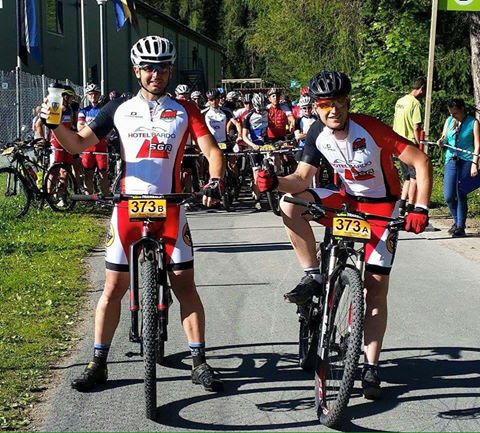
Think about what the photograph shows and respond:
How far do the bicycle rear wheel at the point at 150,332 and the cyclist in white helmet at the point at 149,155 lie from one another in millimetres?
303

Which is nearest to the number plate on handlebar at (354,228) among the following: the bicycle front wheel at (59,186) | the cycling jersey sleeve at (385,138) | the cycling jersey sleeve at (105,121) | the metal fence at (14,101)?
the cycling jersey sleeve at (385,138)

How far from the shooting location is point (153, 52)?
5.30 m

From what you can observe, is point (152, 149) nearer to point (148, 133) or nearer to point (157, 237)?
Answer: point (148, 133)

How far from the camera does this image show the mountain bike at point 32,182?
42.8 feet

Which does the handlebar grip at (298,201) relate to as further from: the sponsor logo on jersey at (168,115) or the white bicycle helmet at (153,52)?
the white bicycle helmet at (153,52)

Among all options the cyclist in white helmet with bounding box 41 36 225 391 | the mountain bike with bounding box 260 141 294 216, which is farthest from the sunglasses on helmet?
the mountain bike with bounding box 260 141 294 216

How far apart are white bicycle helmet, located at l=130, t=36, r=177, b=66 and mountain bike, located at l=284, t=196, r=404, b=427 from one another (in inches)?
45.9

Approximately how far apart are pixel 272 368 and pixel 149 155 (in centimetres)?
173

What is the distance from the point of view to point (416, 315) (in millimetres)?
7324

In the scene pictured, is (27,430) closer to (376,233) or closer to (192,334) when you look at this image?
(192,334)

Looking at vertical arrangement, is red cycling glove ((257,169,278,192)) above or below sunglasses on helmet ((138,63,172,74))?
below

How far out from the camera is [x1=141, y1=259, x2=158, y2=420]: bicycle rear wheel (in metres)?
4.86

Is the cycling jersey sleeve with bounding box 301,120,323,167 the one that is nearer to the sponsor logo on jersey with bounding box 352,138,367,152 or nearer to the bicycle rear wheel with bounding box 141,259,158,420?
the sponsor logo on jersey with bounding box 352,138,367,152

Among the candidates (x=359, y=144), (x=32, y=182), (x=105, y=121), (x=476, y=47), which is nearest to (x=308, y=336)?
(x=359, y=144)
